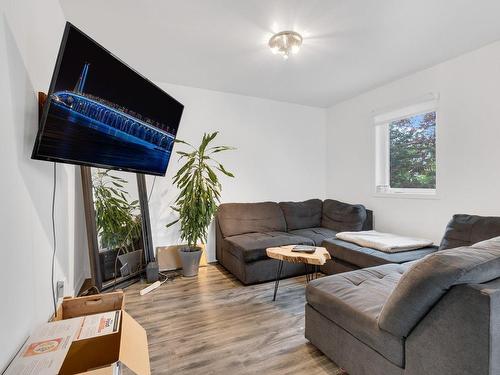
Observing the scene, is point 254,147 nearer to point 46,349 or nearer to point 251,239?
point 251,239

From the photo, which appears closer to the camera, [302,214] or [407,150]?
[407,150]

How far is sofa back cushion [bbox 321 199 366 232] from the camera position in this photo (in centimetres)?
358

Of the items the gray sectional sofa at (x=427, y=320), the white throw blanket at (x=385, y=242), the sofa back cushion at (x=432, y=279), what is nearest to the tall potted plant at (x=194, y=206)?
the white throw blanket at (x=385, y=242)

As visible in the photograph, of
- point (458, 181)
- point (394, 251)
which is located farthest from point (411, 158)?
point (394, 251)

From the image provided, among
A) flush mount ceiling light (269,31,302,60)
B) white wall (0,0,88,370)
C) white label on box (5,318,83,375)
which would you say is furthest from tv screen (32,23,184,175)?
flush mount ceiling light (269,31,302,60)

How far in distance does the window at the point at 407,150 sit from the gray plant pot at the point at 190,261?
269 cm

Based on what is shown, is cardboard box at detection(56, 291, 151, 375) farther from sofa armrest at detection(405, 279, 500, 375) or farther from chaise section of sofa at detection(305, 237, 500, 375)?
sofa armrest at detection(405, 279, 500, 375)

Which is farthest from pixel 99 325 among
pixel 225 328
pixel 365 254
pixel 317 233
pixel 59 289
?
pixel 317 233

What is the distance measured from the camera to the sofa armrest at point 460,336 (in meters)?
0.98

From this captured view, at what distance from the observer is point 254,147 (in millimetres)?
4059

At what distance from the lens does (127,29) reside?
2.30 m

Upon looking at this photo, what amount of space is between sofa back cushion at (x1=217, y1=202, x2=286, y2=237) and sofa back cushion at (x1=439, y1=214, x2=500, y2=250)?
6.58ft

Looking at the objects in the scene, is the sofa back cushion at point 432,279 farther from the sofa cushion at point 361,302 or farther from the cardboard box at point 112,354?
the cardboard box at point 112,354

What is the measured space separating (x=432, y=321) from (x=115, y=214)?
288cm
